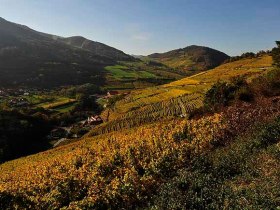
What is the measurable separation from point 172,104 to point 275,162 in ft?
180

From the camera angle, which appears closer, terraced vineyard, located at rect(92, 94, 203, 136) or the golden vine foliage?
the golden vine foliage

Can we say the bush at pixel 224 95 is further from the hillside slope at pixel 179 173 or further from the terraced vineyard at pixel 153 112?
the terraced vineyard at pixel 153 112

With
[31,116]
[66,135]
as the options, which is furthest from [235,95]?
[31,116]

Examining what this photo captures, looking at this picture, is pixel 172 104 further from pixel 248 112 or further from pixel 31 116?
pixel 31 116

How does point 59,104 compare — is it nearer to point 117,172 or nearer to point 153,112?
point 153,112

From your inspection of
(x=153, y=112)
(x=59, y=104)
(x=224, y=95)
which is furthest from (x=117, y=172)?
(x=59, y=104)

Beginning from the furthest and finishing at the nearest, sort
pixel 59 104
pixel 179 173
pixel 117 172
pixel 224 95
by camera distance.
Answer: pixel 59 104 < pixel 224 95 < pixel 117 172 < pixel 179 173

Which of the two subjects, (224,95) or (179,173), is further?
(224,95)

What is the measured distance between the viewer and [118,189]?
27406 mm

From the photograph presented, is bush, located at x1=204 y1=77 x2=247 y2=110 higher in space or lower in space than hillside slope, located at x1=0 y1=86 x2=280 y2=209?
higher

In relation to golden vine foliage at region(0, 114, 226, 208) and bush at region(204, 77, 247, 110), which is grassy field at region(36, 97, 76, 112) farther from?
golden vine foliage at region(0, 114, 226, 208)

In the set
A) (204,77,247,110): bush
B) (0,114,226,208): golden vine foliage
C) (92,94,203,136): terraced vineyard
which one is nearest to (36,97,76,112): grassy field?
(92,94,203,136): terraced vineyard

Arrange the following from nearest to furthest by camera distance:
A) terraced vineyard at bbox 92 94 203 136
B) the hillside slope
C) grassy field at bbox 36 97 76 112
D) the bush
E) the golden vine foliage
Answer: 1. the hillside slope
2. the golden vine foliage
3. the bush
4. terraced vineyard at bbox 92 94 203 136
5. grassy field at bbox 36 97 76 112

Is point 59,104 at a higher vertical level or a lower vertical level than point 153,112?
lower
